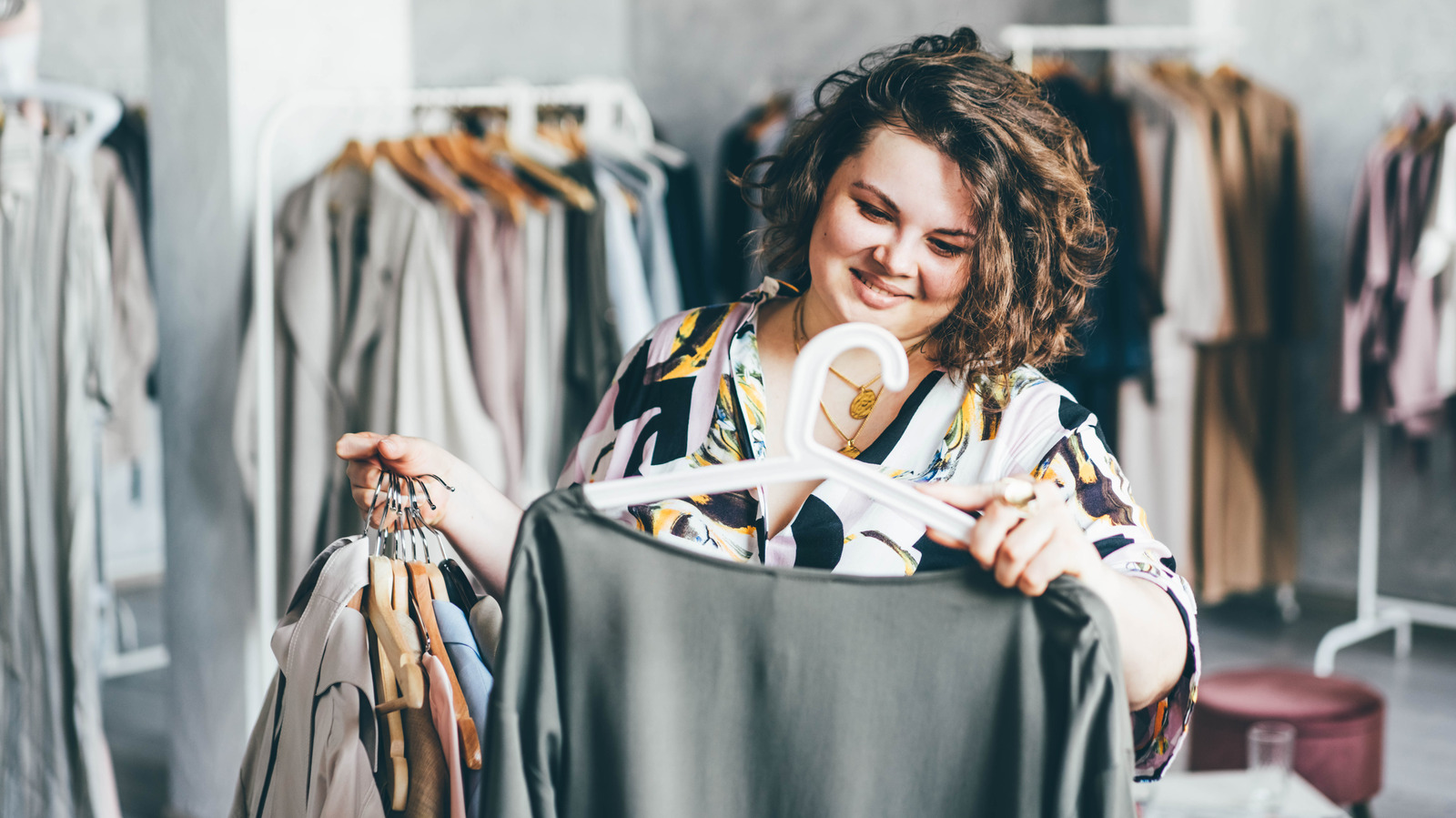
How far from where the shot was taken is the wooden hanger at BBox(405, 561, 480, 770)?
1.01 metres

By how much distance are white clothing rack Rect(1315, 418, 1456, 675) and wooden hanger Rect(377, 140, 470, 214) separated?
2.60m

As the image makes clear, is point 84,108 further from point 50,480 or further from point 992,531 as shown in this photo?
point 992,531

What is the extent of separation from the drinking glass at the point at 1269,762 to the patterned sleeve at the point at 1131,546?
2.41ft

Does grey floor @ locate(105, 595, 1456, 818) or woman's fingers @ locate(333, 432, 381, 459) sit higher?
woman's fingers @ locate(333, 432, 381, 459)

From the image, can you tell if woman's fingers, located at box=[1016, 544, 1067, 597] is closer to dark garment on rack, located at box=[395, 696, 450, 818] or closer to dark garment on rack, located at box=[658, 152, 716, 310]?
dark garment on rack, located at box=[395, 696, 450, 818]

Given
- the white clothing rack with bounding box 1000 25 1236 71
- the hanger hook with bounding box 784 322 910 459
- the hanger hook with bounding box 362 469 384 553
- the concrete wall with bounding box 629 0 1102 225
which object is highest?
the concrete wall with bounding box 629 0 1102 225

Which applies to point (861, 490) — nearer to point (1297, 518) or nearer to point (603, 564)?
point (603, 564)

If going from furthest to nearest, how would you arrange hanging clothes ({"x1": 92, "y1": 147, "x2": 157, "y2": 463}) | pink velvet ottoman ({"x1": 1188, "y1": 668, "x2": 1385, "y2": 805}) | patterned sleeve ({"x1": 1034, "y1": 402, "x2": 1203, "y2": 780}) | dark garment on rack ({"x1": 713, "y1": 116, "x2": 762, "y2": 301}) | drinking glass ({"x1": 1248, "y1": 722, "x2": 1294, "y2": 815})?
1. dark garment on rack ({"x1": 713, "y1": 116, "x2": 762, "y2": 301})
2. hanging clothes ({"x1": 92, "y1": 147, "x2": 157, "y2": 463})
3. pink velvet ottoman ({"x1": 1188, "y1": 668, "x2": 1385, "y2": 805})
4. drinking glass ({"x1": 1248, "y1": 722, "x2": 1294, "y2": 815})
5. patterned sleeve ({"x1": 1034, "y1": 402, "x2": 1203, "y2": 780})

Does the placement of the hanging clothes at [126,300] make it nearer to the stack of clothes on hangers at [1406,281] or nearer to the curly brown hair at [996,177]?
the curly brown hair at [996,177]

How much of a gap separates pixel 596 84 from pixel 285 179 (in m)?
0.90

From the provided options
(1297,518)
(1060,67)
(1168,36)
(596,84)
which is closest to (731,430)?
(596,84)

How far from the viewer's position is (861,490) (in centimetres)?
87

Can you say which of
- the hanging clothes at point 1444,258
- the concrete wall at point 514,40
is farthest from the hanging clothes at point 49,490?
the hanging clothes at point 1444,258

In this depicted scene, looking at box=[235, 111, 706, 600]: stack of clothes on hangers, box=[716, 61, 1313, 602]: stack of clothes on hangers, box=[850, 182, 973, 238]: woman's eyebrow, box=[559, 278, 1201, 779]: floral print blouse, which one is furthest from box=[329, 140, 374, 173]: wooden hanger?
box=[850, 182, 973, 238]: woman's eyebrow
